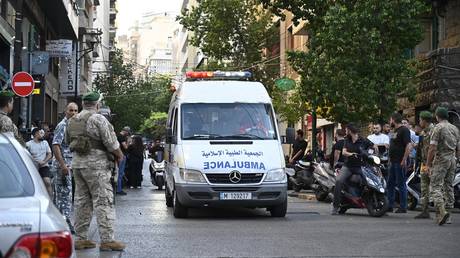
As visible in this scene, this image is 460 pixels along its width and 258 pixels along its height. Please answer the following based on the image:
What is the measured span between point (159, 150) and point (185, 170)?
12.1 meters

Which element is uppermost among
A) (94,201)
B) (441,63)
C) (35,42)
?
(35,42)

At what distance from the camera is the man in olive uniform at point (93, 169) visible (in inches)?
357

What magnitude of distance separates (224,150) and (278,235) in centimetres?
256

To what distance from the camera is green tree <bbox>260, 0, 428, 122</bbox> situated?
20.4 meters

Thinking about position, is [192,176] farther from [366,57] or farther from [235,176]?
[366,57]

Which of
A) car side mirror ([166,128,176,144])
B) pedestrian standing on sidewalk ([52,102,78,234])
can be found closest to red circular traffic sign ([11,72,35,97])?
car side mirror ([166,128,176,144])

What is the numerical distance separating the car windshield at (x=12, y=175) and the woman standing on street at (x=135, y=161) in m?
19.0

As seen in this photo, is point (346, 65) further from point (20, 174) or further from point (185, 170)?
point (20, 174)

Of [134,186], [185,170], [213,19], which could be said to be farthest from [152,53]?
[185,170]

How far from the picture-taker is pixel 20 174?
483 centimetres

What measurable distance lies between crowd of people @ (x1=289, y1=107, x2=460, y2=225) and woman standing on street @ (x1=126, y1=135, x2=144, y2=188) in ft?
27.6

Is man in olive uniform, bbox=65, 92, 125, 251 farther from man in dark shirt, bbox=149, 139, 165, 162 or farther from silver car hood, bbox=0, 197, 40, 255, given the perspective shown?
man in dark shirt, bbox=149, 139, 165, 162

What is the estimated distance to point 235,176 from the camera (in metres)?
12.8

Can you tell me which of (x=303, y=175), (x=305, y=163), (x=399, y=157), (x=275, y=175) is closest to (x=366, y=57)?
(x=305, y=163)
